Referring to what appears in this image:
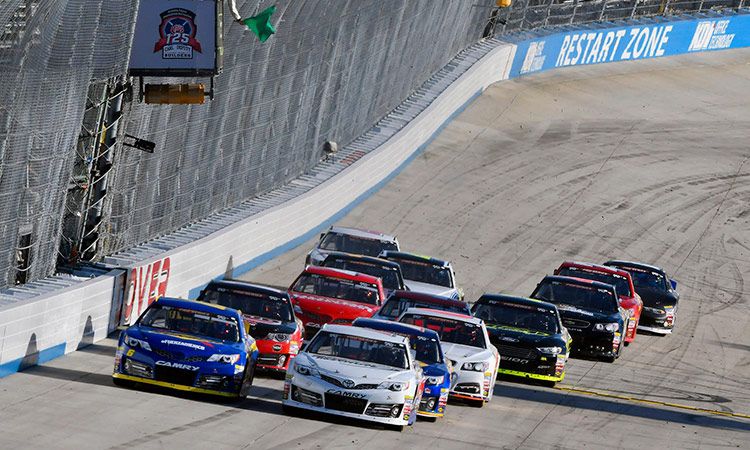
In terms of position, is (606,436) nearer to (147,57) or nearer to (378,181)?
(147,57)

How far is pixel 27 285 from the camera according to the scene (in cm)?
2011

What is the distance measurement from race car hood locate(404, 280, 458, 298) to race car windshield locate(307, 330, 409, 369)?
8988 mm

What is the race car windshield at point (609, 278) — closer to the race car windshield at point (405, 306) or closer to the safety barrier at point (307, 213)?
the safety barrier at point (307, 213)

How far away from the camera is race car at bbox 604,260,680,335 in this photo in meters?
28.7

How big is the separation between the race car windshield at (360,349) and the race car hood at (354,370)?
0.44ft

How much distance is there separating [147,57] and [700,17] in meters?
44.4

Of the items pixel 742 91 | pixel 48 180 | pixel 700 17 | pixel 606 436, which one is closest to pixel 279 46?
pixel 48 180

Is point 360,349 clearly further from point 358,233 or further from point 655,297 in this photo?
point 655,297

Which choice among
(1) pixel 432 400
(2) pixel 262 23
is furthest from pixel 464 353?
(2) pixel 262 23

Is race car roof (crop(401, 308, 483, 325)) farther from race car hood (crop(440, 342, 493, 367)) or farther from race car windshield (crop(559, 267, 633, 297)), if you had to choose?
race car windshield (crop(559, 267, 633, 297))

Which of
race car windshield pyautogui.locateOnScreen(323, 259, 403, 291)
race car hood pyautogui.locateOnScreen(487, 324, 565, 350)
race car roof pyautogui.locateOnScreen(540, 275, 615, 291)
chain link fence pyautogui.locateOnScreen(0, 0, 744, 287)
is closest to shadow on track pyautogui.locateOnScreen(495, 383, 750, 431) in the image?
race car hood pyautogui.locateOnScreen(487, 324, 565, 350)

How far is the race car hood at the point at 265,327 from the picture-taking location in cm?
1981

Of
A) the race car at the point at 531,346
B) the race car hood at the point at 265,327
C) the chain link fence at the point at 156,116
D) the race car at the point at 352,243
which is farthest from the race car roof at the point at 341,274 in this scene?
the race car at the point at 352,243

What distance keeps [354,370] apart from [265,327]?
10.4 ft
